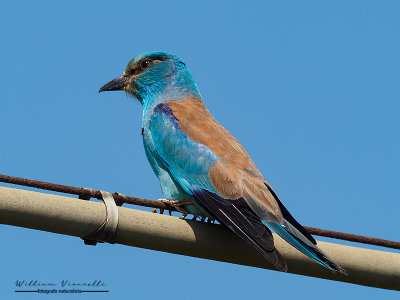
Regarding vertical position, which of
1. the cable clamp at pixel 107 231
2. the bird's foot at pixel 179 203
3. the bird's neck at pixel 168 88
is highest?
the bird's neck at pixel 168 88

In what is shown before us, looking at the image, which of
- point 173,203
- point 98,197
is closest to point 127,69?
point 173,203

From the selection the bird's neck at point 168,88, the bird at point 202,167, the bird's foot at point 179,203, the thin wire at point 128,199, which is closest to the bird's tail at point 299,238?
the bird at point 202,167

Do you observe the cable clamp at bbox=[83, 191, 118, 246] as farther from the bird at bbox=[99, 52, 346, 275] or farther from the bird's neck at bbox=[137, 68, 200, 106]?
the bird's neck at bbox=[137, 68, 200, 106]

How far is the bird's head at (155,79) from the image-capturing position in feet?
26.1

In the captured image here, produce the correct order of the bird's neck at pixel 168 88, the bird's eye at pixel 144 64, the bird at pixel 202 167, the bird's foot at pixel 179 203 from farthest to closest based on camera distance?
the bird's eye at pixel 144 64
the bird's neck at pixel 168 88
the bird's foot at pixel 179 203
the bird at pixel 202 167

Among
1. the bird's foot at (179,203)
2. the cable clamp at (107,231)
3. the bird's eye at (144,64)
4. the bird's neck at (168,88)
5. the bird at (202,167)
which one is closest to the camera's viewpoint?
the cable clamp at (107,231)

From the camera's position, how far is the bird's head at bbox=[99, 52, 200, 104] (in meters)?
7.96

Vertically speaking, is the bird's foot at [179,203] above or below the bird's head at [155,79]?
below

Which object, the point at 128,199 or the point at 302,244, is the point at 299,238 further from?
the point at 128,199

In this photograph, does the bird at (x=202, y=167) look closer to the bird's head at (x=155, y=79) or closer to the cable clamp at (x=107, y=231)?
the bird's head at (x=155, y=79)

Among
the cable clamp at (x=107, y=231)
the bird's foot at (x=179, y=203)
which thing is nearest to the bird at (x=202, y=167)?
the bird's foot at (x=179, y=203)

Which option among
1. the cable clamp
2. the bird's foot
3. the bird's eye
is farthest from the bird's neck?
the cable clamp

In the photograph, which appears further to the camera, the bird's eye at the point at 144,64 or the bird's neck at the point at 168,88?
the bird's eye at the point at 144,64

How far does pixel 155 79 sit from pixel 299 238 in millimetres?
3626
